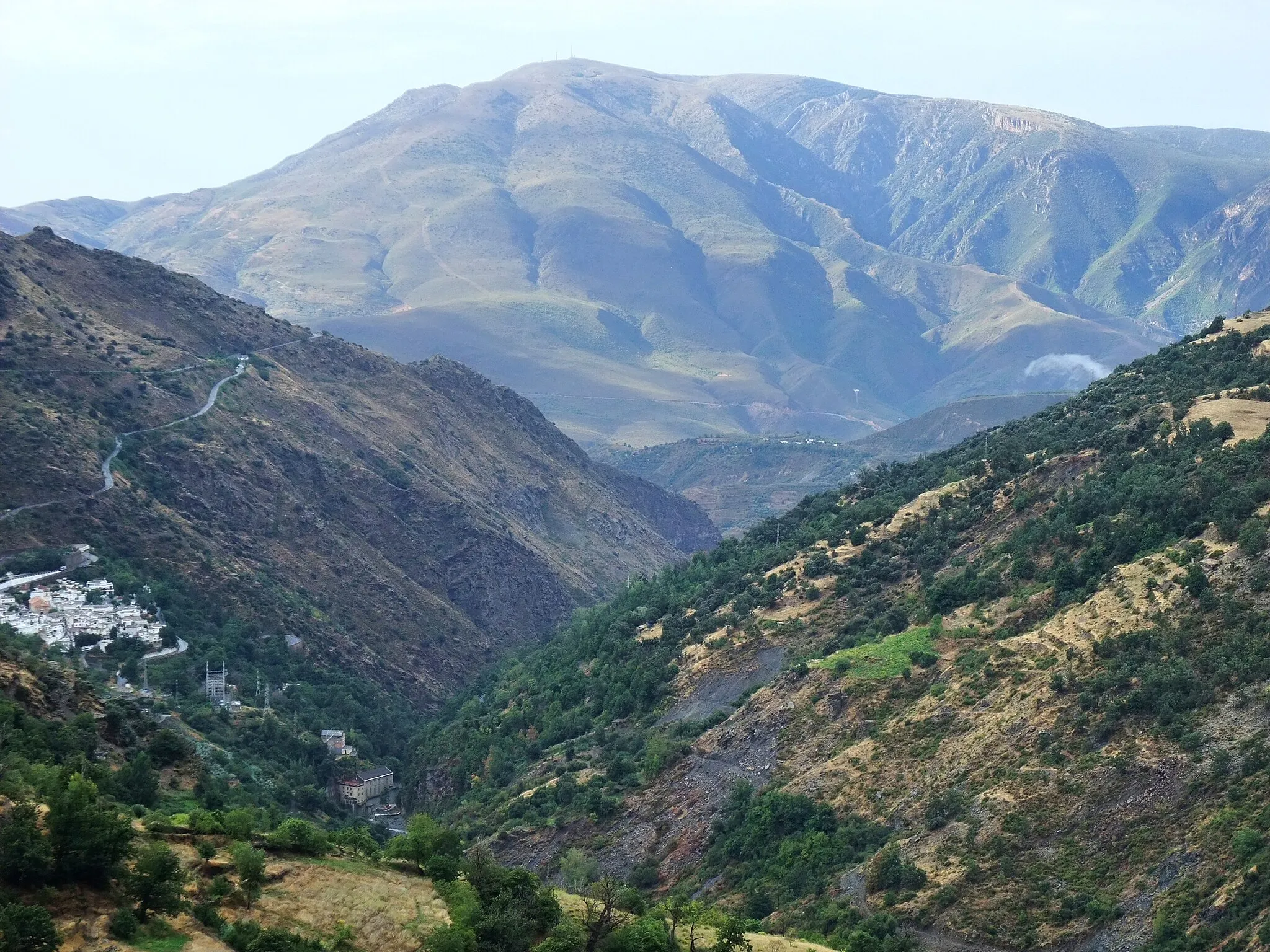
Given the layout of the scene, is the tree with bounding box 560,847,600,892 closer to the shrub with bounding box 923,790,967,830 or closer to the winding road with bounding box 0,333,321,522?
the shrub with bounding box 923,790,967,830

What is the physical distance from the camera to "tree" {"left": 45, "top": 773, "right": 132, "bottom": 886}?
37438 mm

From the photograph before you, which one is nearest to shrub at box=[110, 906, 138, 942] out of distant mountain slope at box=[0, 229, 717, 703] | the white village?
the white village

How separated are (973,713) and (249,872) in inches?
1209

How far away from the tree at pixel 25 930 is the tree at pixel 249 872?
21.6 ft

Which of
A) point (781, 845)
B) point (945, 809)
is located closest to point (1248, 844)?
point (945, 809)

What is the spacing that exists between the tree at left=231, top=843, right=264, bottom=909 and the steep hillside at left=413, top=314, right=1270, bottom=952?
1951 cm

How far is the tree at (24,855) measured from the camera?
119 ft

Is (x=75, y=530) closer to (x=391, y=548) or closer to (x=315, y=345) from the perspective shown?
(x=391, y=548)

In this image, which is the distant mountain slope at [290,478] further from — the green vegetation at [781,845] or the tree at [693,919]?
the tree at [693,919]

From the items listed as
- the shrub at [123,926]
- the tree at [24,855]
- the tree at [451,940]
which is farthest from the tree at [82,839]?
the tree at [451,940]

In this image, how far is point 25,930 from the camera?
33781 millimetres

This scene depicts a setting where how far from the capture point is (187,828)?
43156mm

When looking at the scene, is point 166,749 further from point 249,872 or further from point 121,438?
point 121,438

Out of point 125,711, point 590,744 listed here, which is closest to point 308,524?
point 590,744
